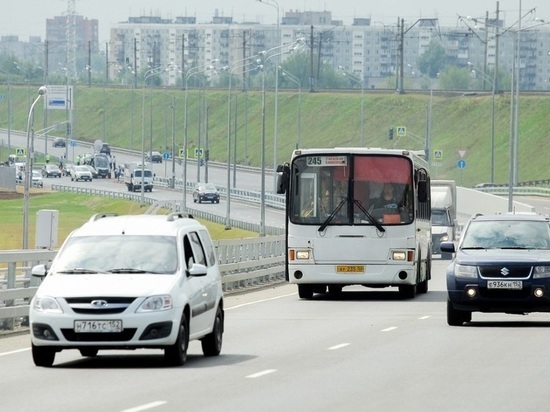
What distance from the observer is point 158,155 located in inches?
6900

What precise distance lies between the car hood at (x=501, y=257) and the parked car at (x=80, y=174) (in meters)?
128

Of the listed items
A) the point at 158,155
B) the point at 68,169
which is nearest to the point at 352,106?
the point at 158,155

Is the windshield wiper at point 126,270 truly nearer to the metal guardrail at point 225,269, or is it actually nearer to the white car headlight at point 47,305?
the white car headlight at point 47,305

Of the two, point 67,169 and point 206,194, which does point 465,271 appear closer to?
point 206,194

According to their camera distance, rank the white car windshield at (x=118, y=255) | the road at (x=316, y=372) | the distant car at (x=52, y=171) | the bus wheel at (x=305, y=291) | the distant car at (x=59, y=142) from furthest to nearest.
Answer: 1. the distant car at (x=59, y=142)
2. the distant car at (x=52, y=171)
3. the bus wheel at (x=305, y=291)
4. the white car windshield at (x=118, y=255)
5. the road at (x=316, y=372)

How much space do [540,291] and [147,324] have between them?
27.8ft

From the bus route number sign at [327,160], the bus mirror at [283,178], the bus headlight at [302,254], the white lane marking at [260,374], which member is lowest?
the bus headlight at [302,254]

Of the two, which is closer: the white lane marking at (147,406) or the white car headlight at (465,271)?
the white lane marking at (147,406)

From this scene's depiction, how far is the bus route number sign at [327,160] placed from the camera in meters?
34.7

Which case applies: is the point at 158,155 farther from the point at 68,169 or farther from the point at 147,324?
the point at 147,324

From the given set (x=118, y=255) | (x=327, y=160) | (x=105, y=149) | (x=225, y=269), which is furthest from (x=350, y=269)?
(x=105, y=149)

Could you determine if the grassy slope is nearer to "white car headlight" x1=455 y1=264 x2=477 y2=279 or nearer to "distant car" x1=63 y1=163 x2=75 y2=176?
"distant car" x1=63 y1=163 x2=75 y2=176

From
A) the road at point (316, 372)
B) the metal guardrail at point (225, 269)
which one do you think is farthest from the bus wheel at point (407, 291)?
the road at point (316, 372)

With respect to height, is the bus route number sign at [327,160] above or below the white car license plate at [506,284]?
above
